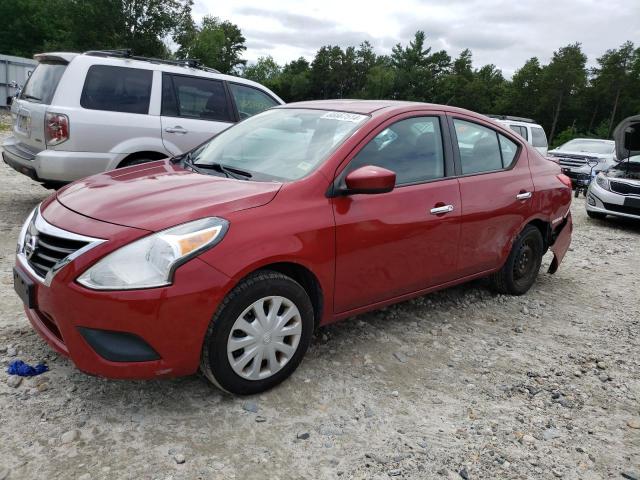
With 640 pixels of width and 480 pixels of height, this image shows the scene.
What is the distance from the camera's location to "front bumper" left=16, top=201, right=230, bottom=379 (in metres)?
2.39

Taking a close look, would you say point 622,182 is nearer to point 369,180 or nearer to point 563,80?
point 369,180

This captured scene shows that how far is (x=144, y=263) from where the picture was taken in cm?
243

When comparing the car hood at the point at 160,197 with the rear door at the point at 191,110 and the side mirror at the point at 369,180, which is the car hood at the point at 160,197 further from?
the rear door at the point at 191,110

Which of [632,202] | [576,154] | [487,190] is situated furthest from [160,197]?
[576,154]

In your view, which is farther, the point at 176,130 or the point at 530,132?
the point at 530,132

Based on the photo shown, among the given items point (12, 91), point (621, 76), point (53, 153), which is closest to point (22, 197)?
point (53, 153)

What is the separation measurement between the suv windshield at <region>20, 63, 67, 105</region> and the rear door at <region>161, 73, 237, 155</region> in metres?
1.12

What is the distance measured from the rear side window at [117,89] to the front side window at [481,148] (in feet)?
12.1

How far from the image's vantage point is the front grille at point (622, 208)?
889 cm

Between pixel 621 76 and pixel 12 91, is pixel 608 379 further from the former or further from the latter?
pixel 621 76

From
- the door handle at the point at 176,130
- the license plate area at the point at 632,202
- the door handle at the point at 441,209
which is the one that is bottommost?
the license plate area at the point at 632,202

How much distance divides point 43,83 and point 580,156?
1328 cm

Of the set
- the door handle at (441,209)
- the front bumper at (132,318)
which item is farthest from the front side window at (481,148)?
the front bumper at (132,318)

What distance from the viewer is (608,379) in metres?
3.48
